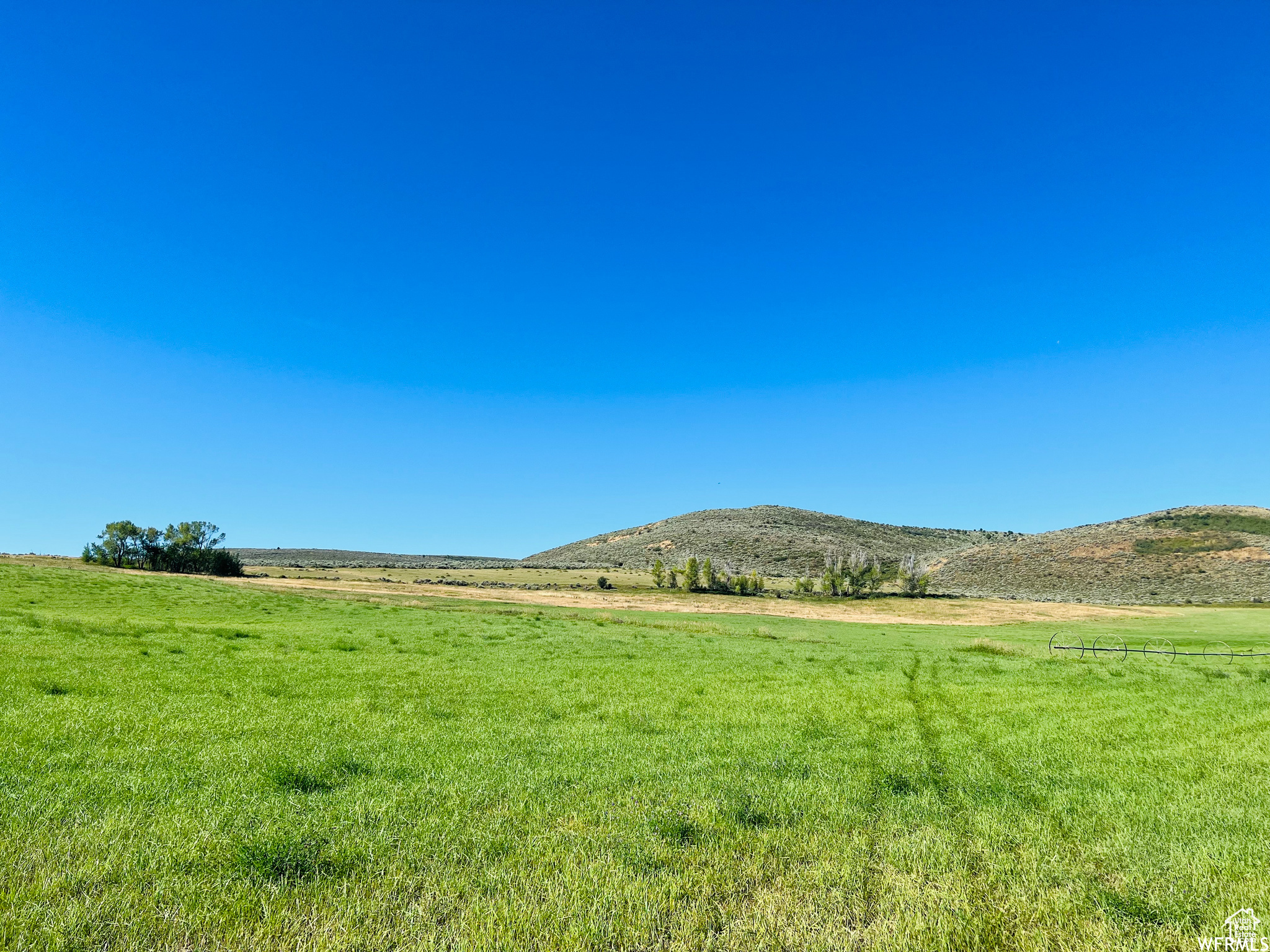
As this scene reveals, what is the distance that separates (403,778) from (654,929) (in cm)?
502

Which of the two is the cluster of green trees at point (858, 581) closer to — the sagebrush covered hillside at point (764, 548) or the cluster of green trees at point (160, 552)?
the sagebrush covered hillside at point (764, 548)

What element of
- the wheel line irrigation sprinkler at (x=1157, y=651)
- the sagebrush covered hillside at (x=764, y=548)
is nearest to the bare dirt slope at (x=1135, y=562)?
the sagebrush covered hillside at (x=764, y=548)

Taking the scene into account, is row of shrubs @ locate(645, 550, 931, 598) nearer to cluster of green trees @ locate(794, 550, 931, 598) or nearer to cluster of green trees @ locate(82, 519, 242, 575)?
cluster of green trees @ locate(794, 550, 931, 598)

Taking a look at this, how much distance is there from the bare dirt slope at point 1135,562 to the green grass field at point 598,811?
108 metres

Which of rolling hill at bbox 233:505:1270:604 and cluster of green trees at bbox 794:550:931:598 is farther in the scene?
rolling hill at bbox 233:505:1270:604

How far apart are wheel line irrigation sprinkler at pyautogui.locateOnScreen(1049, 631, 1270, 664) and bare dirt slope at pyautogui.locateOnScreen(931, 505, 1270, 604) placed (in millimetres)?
68364

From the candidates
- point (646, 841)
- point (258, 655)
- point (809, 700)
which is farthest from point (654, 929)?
point (258, 655)

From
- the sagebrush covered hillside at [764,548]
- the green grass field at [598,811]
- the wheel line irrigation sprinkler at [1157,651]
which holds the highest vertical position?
the sagebrush covered hillside at [764,548]

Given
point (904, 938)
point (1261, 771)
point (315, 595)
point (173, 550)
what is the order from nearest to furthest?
point (904, 938) < point (1261, 771) < point (315, 595) < point (173, 550)

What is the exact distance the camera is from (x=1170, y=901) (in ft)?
20.0

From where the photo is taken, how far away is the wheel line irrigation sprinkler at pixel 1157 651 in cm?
3080

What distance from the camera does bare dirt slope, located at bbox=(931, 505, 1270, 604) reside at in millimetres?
107812

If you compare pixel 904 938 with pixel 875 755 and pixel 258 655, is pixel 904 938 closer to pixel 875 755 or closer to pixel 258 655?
pixel 875 755

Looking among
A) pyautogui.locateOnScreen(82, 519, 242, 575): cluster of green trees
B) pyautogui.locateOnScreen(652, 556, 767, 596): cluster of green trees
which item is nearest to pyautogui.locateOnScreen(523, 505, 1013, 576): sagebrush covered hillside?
pyautogui.locateOnScreen(652, 556, 767, 596): cluster of green trees
